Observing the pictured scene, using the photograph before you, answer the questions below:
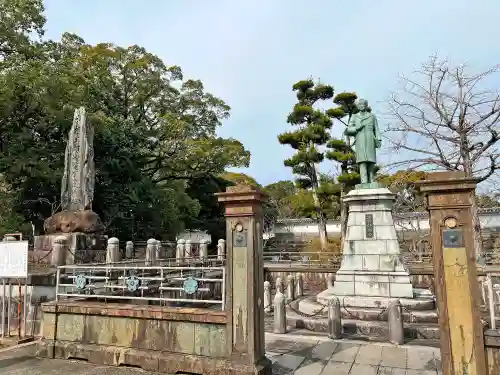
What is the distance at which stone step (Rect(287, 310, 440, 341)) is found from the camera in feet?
28.4

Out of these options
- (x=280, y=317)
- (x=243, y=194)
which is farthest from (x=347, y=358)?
(x=243, y=194)

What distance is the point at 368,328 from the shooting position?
30.1ft

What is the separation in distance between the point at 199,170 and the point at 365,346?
24.2 metres

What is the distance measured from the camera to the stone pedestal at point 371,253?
11.2 m

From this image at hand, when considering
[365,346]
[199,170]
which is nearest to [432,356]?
[365,346]

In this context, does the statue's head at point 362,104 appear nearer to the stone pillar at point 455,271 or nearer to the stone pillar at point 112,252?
the stone pillar at point 455,271

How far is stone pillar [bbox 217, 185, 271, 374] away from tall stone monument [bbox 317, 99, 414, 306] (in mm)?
6024

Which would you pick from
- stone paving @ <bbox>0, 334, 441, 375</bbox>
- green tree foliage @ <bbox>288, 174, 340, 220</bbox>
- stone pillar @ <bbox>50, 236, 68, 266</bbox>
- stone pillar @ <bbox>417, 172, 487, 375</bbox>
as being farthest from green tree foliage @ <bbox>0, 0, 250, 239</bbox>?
stone pillar @ <bbox>417, 172, 487, 375</bbox>

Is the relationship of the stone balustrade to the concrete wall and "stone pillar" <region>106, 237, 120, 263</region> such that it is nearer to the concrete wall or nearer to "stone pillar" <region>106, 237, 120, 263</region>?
"stone pillar" <region>106, 237, 120, 263</region>

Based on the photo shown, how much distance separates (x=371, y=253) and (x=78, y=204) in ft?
33.9

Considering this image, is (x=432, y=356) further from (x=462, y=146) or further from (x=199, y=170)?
(x=199, y=170)

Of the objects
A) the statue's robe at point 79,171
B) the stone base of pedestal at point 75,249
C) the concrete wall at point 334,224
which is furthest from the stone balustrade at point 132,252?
the concrete wall at point 334,224

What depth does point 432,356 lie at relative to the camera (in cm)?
710

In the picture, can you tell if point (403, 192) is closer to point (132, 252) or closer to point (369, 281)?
point (369, 281)
